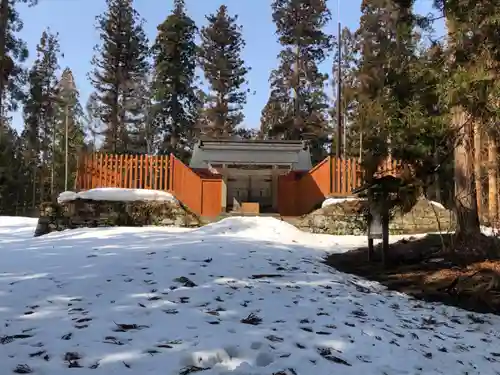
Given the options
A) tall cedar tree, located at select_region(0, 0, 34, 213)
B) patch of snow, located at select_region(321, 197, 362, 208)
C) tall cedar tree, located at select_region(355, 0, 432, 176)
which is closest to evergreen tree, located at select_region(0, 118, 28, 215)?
tall cedar tree, located at select_region(0, 0, 34, 213)

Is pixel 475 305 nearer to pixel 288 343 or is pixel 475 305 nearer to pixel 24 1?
pixel 288 343

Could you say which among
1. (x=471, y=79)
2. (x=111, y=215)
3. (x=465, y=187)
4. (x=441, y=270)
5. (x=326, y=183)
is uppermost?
(x=471, y=79)

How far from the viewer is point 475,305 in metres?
5.51

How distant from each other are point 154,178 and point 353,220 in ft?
18.9

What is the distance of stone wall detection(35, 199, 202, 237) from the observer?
1123 centimetres

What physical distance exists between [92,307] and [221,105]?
29.0m

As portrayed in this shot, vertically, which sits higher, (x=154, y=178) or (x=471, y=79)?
(x=471, y=79)

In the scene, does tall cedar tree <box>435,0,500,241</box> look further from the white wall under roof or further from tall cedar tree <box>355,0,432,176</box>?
the white wall under roof

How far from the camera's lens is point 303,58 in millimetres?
28469

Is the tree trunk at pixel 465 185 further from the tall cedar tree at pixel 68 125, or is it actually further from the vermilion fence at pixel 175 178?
the tall cedar tree at pixel 68 125

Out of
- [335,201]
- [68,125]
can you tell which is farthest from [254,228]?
[68,125]

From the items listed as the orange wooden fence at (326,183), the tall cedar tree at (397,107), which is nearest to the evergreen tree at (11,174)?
the orange wooden fence at (326,183)

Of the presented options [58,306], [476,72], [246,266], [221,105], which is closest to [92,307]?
[58,306]

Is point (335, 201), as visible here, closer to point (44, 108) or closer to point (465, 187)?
point (465, 187)
